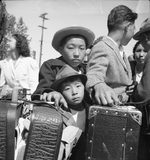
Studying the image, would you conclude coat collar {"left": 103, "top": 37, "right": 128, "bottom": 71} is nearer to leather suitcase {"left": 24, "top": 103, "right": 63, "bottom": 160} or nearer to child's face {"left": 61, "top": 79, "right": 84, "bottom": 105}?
child's face {"left": 61, "top": 79, "right": 84, "bottom": 105}

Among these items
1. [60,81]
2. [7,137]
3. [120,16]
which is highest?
[120,16]

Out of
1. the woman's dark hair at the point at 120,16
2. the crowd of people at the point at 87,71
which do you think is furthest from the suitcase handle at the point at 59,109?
the woman's dark hair at the point at 120,16

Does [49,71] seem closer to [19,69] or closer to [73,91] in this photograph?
[73,91]

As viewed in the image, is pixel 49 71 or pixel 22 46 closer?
pixel 49 71

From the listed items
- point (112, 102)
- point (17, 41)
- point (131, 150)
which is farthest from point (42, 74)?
point (17, 41)

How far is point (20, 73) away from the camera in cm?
410

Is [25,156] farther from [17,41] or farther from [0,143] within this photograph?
[17,41]

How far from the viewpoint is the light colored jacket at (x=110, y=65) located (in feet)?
6.08

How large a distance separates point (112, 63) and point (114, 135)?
75 centimetres

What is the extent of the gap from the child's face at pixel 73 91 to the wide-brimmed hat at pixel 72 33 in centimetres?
43

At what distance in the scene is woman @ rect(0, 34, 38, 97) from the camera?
13.1 ft

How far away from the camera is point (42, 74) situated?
6.80 ft

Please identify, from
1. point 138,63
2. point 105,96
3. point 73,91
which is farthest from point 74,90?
point 138,63

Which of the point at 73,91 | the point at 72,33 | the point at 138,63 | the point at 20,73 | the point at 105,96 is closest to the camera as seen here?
the point at 105,96
